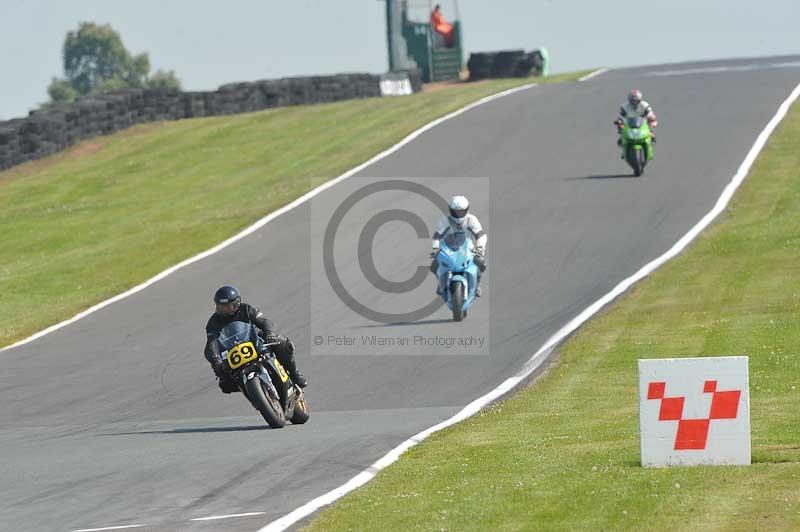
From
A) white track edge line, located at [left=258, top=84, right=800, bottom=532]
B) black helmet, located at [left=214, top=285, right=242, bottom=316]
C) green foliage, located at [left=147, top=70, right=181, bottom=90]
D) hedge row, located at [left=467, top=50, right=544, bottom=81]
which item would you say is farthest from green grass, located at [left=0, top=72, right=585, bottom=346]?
green foliage, located at [left=147, top=70, right=181, bottom=90]

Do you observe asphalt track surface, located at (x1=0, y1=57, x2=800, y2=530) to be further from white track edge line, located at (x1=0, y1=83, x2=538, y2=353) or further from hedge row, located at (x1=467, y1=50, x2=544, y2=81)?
hedge row, located at (x1=467, y1=50, x2=544, y2=81)

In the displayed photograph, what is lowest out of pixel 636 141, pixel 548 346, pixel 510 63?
pixel 548 346

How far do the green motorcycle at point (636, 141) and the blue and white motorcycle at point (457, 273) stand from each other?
1033 cm

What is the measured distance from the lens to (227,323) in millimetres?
13906

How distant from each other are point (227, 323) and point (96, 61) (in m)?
113

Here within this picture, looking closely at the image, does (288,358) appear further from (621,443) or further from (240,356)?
(621,443)

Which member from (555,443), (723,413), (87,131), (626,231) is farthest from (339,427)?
(87,131)

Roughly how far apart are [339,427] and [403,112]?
28051mm

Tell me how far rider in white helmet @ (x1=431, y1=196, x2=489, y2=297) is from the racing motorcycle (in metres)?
6.73

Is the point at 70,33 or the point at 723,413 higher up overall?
the point at 70,33

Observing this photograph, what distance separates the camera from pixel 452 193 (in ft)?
97.3

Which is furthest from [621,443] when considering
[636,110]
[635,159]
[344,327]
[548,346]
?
[636,110]

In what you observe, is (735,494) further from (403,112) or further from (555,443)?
(403,112)

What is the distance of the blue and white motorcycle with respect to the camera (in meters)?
20.3
